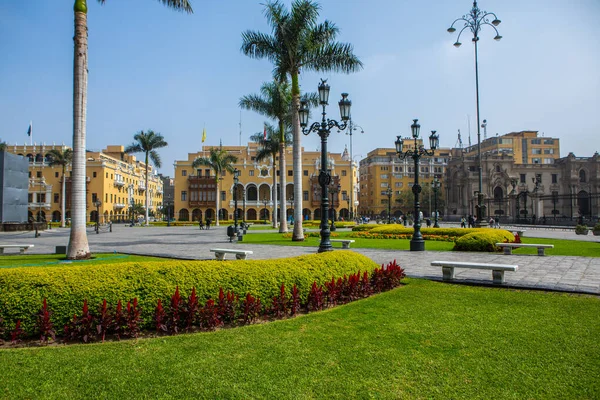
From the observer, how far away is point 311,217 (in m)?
75.7

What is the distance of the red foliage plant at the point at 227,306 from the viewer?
577 centimetres

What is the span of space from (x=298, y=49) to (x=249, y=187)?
57304mm

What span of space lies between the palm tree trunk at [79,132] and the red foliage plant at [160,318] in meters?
8.67

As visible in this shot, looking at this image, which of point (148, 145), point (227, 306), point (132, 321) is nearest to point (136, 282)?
point (132, 321)

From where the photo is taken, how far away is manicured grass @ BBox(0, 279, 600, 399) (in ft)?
12.0

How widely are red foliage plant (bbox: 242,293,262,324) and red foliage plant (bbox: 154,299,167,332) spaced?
3.65 ft

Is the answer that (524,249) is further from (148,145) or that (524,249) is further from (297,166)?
(148,145)

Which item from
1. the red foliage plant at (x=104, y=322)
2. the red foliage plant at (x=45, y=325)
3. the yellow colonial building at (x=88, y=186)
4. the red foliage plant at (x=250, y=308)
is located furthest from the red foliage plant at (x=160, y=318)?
the yellow colonial building at (x=88, y=186)

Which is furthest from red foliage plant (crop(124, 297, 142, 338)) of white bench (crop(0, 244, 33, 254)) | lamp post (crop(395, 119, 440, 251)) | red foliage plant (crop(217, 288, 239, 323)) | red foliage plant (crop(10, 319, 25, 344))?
white bench (crop(0, 244, 33, 254))

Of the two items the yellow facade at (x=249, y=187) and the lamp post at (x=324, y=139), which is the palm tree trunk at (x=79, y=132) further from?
the yellow facade at (x=249, y=187)

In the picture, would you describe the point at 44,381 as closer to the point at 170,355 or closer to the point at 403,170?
the point at 170,355

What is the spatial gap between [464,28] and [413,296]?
23420mm

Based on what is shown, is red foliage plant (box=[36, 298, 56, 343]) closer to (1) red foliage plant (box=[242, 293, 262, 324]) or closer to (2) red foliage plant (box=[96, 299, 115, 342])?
(2) red foliage plant (box=[96, 299, 115, 342])

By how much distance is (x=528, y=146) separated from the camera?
87.1 metres
